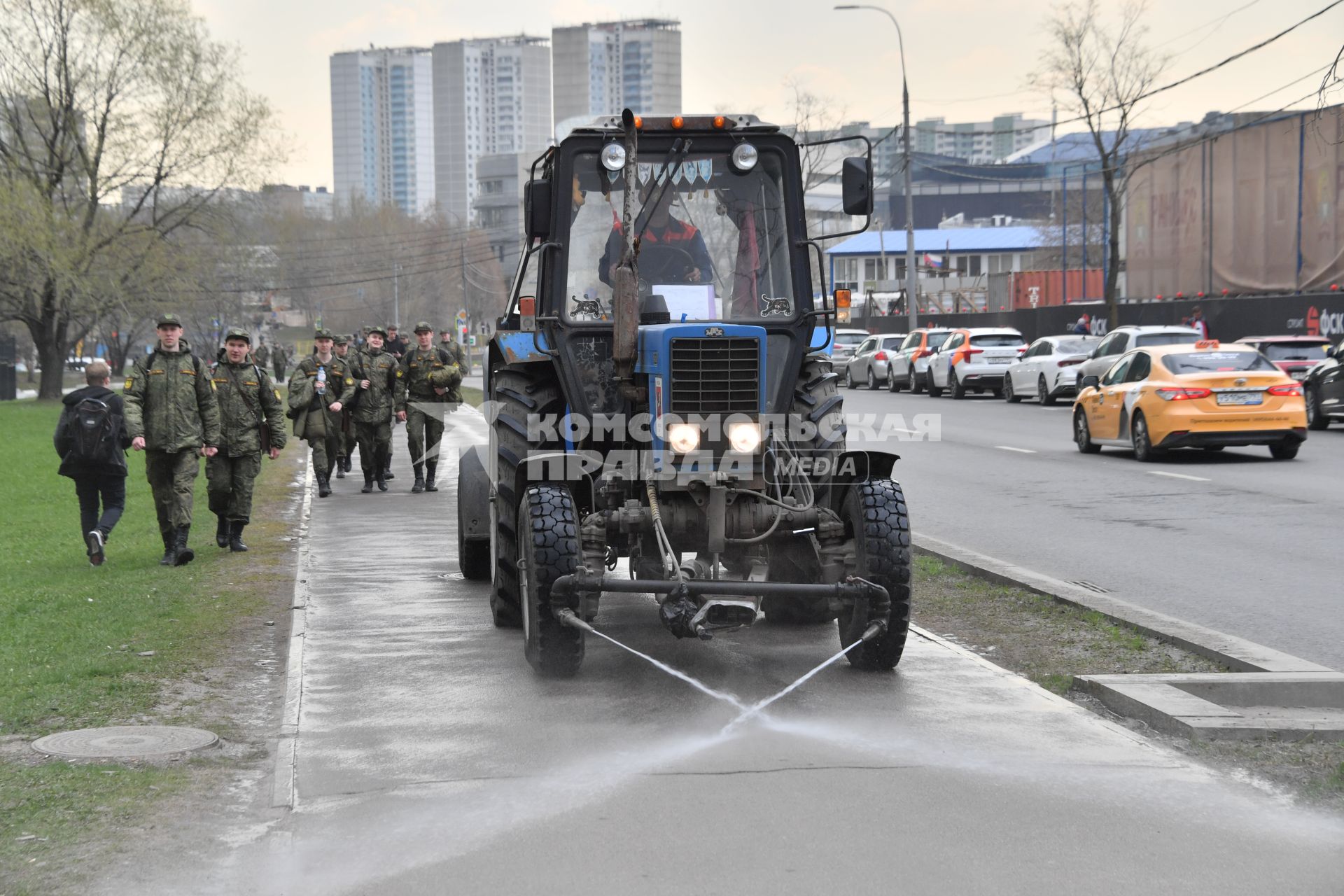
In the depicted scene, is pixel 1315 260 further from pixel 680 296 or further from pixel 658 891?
pixel 658 891

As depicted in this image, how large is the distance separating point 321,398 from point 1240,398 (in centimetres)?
1092

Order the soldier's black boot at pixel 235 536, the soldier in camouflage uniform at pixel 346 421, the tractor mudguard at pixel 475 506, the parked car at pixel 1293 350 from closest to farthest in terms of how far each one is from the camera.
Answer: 1. the tractor mudguard at pixel 475 506
2. the soldier's black boot at pixel 235 536
3. the soldier in camouflage uniform at pixel 346 421
4. the parked car at pixel 1293 350

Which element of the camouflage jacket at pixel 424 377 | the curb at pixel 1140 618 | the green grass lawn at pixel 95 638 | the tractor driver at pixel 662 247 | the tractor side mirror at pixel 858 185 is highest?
the tractor side mirror at pixel 858 185

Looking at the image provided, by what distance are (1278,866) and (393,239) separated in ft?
419

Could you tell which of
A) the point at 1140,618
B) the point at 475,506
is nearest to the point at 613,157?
the point at 475,506

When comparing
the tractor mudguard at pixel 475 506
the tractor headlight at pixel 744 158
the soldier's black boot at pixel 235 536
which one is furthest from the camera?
the soldier's black boot at pixel 235 536

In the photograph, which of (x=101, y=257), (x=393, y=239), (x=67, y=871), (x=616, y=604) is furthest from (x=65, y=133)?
(x=393, y=239)

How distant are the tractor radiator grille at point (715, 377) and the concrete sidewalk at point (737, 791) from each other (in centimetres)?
134

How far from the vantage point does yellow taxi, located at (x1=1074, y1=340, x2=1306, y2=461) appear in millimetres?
18938

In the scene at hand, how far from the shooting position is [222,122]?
151 feet

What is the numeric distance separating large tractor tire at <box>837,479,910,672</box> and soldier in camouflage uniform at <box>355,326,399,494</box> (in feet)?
36.5

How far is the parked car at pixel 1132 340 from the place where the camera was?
28.8 meters

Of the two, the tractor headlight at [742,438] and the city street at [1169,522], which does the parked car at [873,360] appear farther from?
the tractor headlight at [742,438]

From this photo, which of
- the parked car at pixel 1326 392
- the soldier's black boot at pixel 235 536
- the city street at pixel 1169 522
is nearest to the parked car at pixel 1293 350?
the parked car at pixel 1326 392
